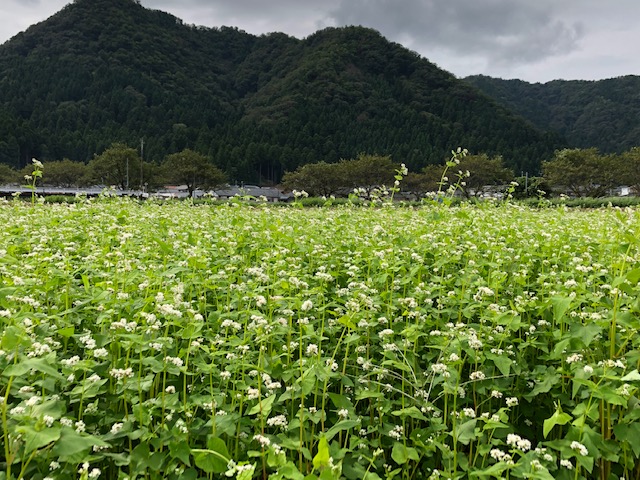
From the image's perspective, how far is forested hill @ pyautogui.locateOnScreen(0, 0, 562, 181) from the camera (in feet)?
364

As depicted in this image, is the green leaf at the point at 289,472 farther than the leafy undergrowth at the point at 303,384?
No

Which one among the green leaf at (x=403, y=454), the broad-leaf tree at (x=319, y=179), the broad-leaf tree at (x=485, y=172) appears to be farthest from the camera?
the broad-leaf tree at (x=319, y=179)

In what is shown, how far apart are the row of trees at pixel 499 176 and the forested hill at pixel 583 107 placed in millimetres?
68222

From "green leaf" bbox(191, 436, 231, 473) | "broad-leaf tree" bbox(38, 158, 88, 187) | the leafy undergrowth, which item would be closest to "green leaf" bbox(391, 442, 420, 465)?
the leafy undergrowth

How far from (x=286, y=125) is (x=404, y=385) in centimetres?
13100

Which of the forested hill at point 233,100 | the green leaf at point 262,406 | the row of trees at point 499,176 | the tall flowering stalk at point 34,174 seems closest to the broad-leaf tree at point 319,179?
the row of trees at point 499,176

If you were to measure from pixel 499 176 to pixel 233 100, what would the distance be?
389 ft

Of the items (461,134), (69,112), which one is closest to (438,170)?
(461,134)

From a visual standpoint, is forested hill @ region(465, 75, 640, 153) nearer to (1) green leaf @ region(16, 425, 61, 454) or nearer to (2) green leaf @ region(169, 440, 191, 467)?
(2) green leaf @ region(169, 440, 191, 467)

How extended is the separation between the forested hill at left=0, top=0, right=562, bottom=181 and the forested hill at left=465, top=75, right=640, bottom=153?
21.3m

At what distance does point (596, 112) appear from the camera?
486 ft

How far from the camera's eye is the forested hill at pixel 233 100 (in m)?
111

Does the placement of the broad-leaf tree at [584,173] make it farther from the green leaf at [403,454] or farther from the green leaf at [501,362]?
the green leaf at [403,454]

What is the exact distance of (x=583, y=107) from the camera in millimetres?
159375
